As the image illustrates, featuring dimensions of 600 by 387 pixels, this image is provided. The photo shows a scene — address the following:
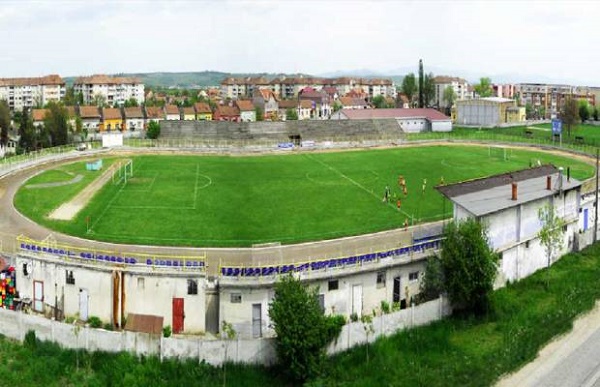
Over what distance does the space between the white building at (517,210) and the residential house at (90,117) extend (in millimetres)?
81201

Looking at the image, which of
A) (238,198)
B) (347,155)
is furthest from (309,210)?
(347,155)

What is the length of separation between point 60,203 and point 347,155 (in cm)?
3440

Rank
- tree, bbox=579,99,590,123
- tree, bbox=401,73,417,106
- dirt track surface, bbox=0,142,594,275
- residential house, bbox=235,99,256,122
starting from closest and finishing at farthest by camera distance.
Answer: dirt track surface, bbox=0,142,594,275 < tree, bbox=579,99,590,123 < residential house, bbox=235,99,256,122 < tree, bbox=401,73,417,106

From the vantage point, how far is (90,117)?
4252 inches

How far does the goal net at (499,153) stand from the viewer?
68.8 m

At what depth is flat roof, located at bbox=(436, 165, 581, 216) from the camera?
3212 centimetres

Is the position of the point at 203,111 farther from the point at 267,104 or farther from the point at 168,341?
the point at 168,341

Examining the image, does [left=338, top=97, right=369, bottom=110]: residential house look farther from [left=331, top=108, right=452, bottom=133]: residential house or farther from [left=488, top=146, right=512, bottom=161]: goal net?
[left=488, top=146, right=512, bottom=161]: goal net

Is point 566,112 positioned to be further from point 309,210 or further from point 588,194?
point 309,210

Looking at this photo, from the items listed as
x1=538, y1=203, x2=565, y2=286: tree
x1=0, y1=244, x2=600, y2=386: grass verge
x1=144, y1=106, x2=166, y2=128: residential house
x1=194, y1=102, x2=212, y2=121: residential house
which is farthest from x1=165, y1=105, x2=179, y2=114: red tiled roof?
x1=0, y1=244, x2=600, y2=386: grass verge

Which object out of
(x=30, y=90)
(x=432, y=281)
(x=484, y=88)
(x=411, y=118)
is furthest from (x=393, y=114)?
(x=30, y=90)

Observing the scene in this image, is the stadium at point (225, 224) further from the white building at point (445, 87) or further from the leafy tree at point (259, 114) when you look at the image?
the white building at point (445, 87)

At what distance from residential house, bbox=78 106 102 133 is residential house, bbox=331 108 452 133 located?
38.5m

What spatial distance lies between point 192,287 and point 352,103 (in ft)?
398
